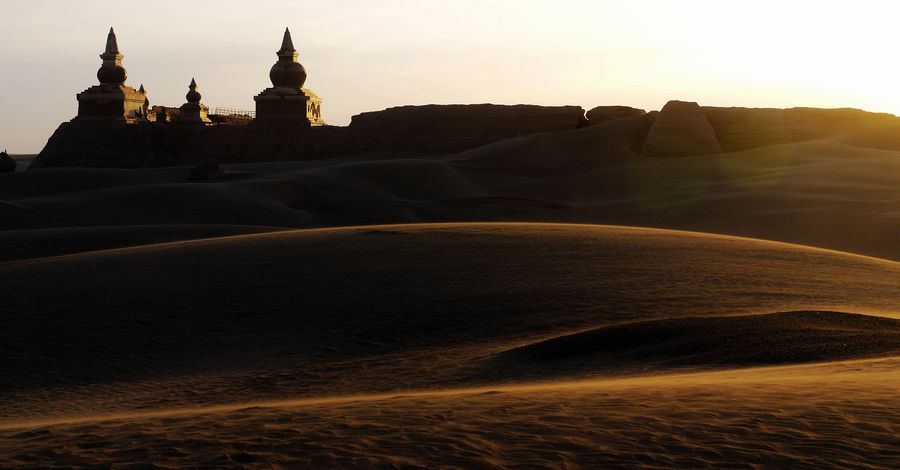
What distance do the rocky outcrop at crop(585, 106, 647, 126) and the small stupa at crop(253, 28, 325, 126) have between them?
14173mm

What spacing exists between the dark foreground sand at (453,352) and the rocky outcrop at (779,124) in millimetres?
28371

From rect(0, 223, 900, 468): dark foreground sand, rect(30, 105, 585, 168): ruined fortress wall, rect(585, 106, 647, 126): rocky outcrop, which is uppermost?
rect(585, 106, 647, 126): rocky outcrop

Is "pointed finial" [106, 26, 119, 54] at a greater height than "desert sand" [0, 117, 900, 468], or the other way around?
"pointed finial" [106, 26, 119, 54]

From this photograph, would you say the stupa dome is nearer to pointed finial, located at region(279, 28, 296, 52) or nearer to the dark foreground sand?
pointed finial, located at region(279, 28, 296, 52)

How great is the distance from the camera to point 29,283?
14062mm

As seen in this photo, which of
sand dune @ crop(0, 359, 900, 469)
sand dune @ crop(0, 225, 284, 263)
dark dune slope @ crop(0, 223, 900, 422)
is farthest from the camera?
sand dune @ crop(0, 225, 284, 263)

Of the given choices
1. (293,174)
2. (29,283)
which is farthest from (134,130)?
(29,283)

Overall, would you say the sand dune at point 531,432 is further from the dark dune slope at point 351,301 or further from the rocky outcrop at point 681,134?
the rocky outcrop at point 681,134

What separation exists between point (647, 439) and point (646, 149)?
37.8 metres

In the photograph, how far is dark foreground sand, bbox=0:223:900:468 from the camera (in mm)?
6230

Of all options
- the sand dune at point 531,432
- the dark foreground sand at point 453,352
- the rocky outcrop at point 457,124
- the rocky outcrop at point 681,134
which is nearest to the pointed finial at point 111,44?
the rocky outcrop at point 457,124

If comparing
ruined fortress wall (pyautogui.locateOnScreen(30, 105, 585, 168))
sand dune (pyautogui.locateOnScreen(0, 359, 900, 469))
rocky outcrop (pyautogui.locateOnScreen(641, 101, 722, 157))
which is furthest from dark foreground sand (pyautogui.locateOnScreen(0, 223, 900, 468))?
ruined fortress wall (pyautogui.locateOnScreen(30, 105, 585, 168))

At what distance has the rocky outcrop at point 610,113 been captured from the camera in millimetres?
48438

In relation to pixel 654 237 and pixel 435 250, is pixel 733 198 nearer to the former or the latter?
pixel 654 237
